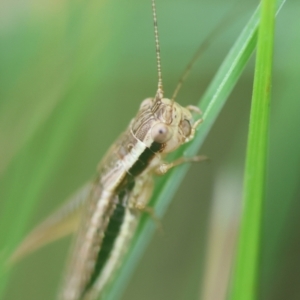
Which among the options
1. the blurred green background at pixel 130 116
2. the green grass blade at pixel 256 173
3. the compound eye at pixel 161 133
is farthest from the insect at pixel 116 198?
the green grass blade at pixel 256 173

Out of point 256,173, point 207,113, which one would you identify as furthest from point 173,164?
point 256,173

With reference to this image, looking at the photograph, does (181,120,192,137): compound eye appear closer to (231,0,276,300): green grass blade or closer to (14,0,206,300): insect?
(14,0,206,300): insect

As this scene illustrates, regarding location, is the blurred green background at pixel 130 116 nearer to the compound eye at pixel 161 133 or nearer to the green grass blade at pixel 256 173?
the compound eye at pixel 161 133

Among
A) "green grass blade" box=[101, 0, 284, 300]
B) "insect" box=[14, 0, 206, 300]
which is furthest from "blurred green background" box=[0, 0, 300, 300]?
"green grass blade" box=[101, 0, 284, 300]

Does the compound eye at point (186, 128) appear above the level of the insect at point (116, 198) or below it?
above

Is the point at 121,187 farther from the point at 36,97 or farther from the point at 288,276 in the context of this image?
the point at 288,276

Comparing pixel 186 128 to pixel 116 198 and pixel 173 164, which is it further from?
pixel 116 198
